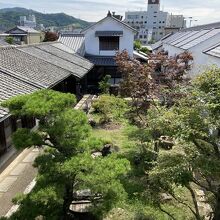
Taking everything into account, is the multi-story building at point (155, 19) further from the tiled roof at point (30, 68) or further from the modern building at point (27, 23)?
the tiled roof at point (30, 68)

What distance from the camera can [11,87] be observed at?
12.8 m

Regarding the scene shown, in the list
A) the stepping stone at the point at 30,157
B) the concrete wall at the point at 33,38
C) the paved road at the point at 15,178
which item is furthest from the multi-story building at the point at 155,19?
the paved road at the point at 15,178

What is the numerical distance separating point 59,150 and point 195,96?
13.0 ft

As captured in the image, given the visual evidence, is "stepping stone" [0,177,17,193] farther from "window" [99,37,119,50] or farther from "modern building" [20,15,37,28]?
"modern building" [20,15,37,28]

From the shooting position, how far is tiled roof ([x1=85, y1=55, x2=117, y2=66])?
1207 inches

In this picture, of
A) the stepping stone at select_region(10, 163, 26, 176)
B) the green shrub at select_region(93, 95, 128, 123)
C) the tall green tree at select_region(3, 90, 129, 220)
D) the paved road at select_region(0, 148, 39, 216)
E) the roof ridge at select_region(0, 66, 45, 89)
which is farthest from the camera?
the green shrub at select_region(93, 95, 128, 123)

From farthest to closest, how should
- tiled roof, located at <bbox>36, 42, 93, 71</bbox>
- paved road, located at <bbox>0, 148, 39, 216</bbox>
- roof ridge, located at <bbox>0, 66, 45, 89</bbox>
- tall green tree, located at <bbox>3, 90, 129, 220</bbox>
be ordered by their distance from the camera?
tiled roof, located at <bbox>36, 42, 93, 71</bbox> → roof ridge, located at <bbox>0, 66, 45, 89</bbox> → paved road, located at <bbox>0, 148, 39, 216</bbox> → tall green tree, located at <bbox>3, 90, 129, 220</bbox>

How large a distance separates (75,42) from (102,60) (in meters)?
5.35

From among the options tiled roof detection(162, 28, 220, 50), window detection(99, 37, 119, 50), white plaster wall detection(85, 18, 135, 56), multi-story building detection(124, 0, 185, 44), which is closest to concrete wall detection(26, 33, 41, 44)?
white plaster wall detection(85, 18, 135, 56)

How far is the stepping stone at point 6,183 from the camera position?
1115 centimetres

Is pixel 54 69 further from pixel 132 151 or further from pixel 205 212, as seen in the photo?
pixel 205 212

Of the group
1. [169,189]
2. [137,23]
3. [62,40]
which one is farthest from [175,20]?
[169,189]

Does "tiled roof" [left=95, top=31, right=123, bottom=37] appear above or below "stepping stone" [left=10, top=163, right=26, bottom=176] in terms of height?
above

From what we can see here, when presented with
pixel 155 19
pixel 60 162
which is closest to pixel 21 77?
pixel 60 162
